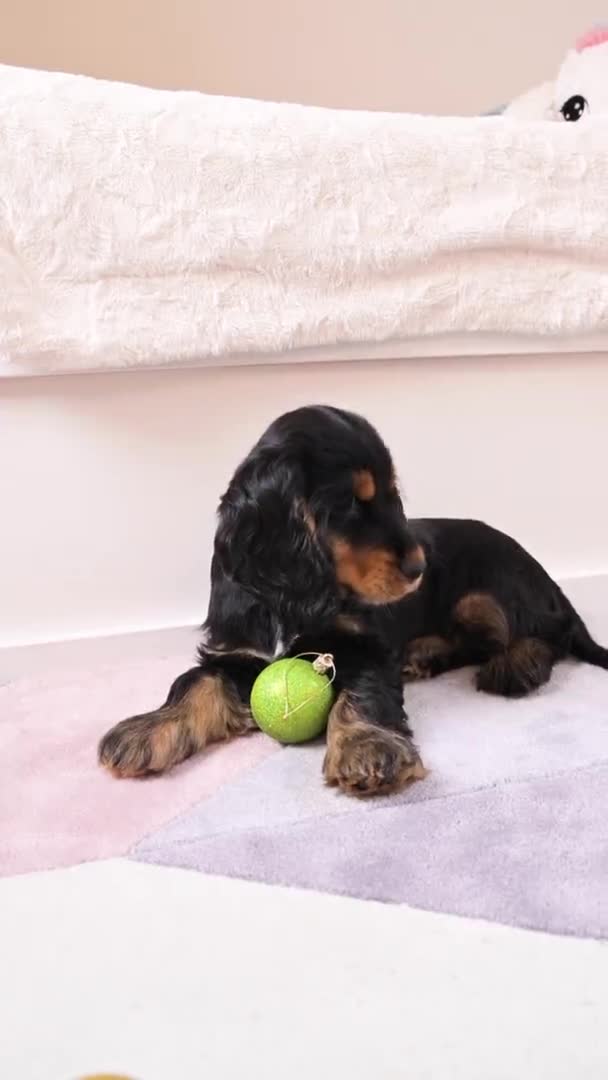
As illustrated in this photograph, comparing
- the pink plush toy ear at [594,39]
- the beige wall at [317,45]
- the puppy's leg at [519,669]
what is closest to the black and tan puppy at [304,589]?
the puppy's leg at [519,669]

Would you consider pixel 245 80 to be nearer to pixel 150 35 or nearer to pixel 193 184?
pixel 150 35

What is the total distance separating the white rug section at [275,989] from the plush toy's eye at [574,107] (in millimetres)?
2178

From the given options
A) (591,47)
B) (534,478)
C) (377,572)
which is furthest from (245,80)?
(377,572)

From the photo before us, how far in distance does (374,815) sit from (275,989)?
16.3 inches

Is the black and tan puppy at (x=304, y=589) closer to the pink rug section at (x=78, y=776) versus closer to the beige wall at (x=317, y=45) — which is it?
the pink rug section at (x=78, y=776)

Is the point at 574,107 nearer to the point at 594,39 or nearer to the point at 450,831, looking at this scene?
the point at 594,39

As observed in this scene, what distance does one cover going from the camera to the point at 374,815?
1.40 metres

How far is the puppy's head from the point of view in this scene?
1.66 m

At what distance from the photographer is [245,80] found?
3.80 m

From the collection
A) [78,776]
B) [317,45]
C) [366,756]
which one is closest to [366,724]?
[366,756]

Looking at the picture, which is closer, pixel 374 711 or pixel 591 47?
pixel 374 711

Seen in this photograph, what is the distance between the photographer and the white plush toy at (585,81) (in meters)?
2.55

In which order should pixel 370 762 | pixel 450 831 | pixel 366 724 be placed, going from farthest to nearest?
pixel 366 724 < pixel 370 762 < pixel 450 831

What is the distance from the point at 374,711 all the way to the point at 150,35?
2.99 m
